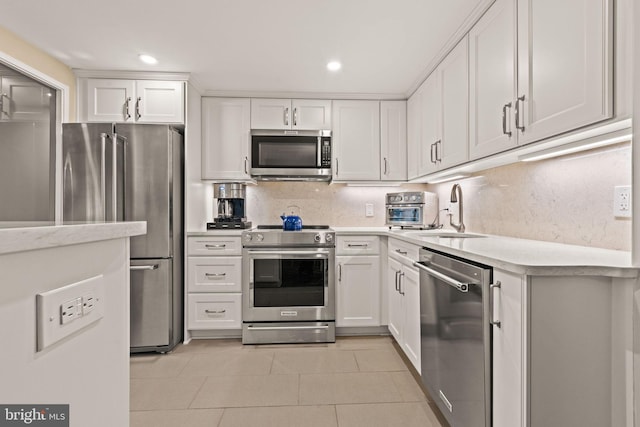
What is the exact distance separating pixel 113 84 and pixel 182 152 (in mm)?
810

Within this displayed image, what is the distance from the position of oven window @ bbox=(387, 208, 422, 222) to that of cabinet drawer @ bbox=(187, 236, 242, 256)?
1.45 m

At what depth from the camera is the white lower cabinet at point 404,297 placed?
221 centimetres

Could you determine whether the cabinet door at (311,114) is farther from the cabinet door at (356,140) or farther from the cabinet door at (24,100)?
the cabinet door at (24,100)

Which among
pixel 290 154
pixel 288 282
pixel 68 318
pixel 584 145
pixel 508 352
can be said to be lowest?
pixel 288 282

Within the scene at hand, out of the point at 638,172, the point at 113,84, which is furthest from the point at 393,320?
the point at 113,84

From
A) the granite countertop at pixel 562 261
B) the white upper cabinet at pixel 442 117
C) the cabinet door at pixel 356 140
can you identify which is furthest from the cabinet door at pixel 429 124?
the granite countertop at pixel 562 261

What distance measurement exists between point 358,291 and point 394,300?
0.40 metres

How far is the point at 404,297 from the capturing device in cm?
249

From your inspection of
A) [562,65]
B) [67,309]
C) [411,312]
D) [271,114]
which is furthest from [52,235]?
[271,114]

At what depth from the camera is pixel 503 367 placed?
1234 mm

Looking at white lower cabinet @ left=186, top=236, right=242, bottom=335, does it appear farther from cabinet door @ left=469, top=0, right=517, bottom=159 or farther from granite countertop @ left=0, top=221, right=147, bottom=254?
granite countertop @ left=0, top=221, right=147, bottom=254

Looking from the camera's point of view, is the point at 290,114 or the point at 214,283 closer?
the point at 214,283

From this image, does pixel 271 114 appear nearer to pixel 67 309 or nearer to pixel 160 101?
pixel 160 101

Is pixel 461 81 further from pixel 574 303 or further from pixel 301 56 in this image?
pixel 574 303
